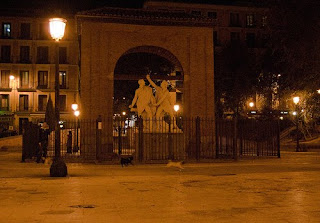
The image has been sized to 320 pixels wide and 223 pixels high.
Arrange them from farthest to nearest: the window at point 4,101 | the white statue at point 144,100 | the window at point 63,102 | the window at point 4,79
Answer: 1. the window at point 63,102
2. the window at point 4,101
3. the window at point 4,79
4. the white statue at point 144,100

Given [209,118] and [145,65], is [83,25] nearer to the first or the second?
[209,118]

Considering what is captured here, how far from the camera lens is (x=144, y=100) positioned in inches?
802

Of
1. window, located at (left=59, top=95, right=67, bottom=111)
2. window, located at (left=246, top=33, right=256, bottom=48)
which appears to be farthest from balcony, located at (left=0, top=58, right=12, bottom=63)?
window, located at (left=246, top=33, right=256, bottom=48)

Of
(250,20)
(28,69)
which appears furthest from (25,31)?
(250,20)

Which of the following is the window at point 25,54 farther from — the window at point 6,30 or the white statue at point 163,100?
the white statue at point 163,100

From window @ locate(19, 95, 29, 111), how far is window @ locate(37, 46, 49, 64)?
5.39 metres

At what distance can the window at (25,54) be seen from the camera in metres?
59.4

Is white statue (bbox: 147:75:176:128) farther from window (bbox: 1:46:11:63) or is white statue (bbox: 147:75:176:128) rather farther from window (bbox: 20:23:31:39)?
window (bbox: 20:23:31:39)

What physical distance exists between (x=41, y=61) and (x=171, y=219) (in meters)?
55.5

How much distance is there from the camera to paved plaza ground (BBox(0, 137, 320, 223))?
7.82 meters

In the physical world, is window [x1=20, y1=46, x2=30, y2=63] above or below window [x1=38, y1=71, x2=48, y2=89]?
above

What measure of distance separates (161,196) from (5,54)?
177ft

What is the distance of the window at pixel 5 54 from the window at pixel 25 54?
60.9 inches

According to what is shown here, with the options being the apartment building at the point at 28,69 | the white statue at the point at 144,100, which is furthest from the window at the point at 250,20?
the white statue at the point at 144,100
